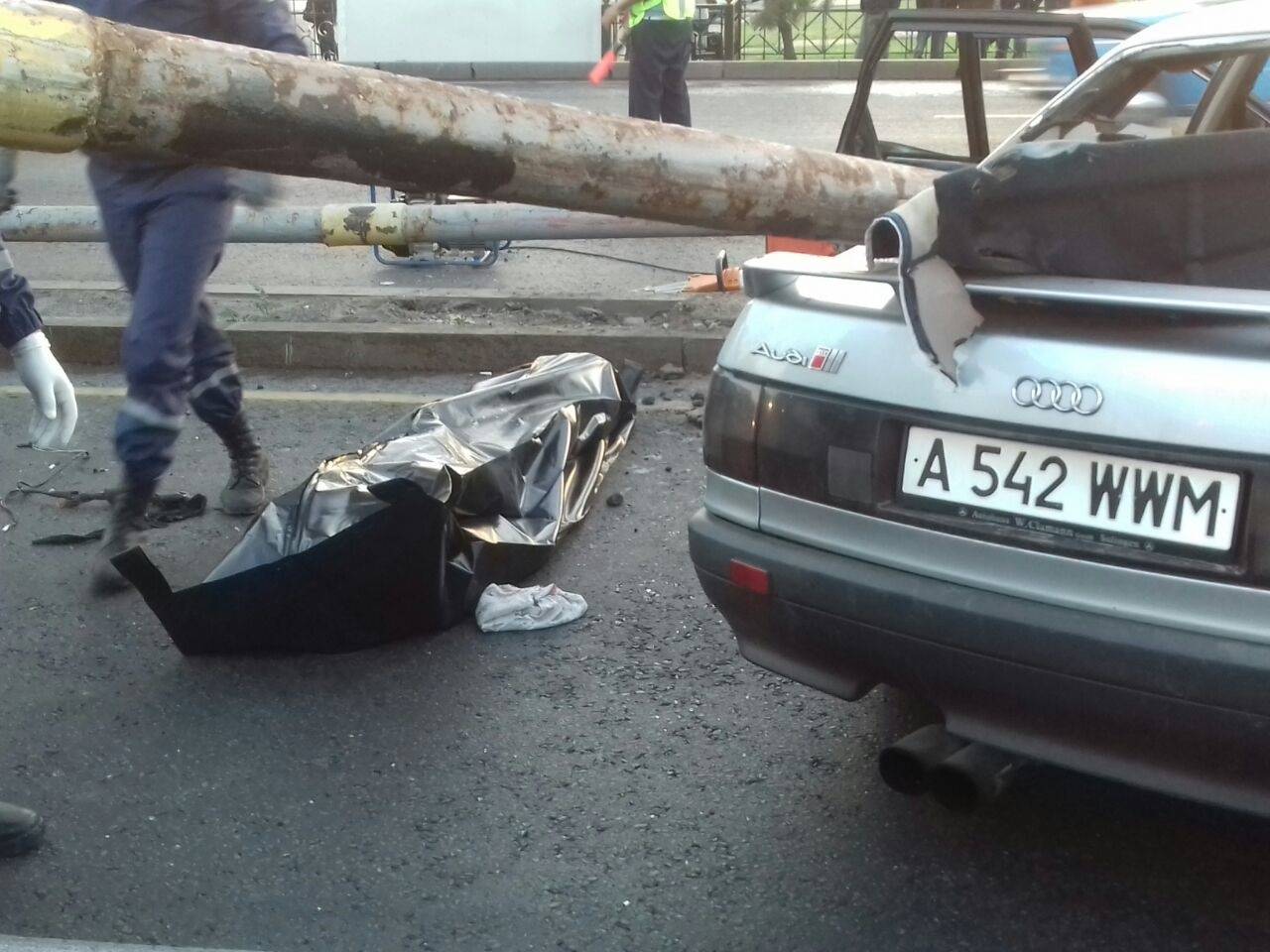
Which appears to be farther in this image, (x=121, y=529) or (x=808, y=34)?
(x=808, y=34)

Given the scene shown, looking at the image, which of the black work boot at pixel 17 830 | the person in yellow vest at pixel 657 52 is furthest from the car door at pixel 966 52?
the person in yellow vest at pixel 657 52

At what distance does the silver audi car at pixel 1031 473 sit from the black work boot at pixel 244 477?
7.35 feet

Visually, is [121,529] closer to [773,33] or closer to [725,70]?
[725,70]

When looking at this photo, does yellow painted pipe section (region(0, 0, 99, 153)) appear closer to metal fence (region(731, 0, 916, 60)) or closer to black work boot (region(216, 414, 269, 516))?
black work boot (region(216, 414, 269, 516))

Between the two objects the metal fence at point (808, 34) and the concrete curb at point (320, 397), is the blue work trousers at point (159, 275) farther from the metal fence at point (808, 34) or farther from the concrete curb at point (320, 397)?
the metal fence at point (808, 34)

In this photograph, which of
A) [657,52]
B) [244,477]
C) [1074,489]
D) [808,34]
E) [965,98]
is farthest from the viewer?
[808,34]

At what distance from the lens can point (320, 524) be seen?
3680 millimetres

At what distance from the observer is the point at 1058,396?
2.21m

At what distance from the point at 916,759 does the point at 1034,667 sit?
358 mm

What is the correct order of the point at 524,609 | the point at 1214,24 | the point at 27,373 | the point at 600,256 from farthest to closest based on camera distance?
1. the point at 600,256
2. the point at 27,373
3. the point at 524,609
4. the point at 1214,24

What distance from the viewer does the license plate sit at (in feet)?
6.86

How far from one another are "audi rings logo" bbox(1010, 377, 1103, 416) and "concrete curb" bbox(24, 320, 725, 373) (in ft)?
12.0

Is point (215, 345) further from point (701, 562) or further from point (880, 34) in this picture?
point (880, 34)

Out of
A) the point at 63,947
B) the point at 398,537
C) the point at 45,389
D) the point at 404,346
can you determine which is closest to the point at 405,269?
the point at 404,346
